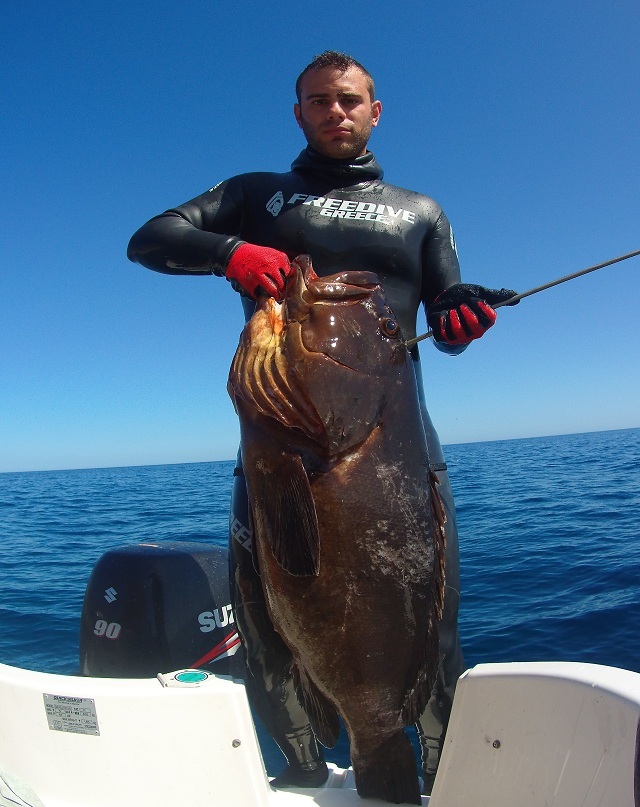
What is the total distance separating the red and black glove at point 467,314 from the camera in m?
2.35

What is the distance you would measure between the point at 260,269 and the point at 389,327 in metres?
0.56

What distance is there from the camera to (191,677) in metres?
2.64

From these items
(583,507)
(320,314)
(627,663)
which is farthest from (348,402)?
(583,507)

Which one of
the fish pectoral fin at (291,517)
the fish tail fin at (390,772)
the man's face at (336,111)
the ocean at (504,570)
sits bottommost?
the ocean at (504,570)

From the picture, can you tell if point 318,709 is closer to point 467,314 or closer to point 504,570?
point 467,314

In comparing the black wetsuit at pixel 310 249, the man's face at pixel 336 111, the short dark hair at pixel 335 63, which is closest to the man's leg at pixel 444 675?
the black wetsuit at pixel 310 249

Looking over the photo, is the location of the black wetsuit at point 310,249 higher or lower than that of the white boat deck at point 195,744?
higher

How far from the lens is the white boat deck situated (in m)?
→ 2.28

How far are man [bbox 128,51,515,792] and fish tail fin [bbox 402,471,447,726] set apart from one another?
0.87 feet

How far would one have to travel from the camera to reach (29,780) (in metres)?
2.54

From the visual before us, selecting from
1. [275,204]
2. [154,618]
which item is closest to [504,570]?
[154,618]

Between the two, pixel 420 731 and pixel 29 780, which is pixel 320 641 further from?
pixel 29 780

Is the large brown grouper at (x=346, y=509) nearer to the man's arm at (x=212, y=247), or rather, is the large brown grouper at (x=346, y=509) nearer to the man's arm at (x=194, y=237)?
the man's arm at (x=212, y=247)

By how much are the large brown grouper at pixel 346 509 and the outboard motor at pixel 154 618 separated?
1472 millimetres
